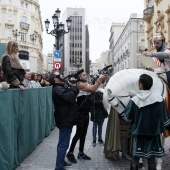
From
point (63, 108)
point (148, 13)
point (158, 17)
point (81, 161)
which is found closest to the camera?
point (63, 108)

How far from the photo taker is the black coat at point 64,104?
455 cm

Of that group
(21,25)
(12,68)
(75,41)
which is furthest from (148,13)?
(75,41)

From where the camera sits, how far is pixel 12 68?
537cm

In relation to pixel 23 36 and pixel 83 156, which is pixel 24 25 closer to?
pixel 23 36

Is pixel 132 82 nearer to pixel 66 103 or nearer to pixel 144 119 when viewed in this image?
pixel 144 119

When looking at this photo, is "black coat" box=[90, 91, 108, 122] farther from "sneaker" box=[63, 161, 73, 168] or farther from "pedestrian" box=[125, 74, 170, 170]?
"pedestrian" box=[125, 74, 170, 170]

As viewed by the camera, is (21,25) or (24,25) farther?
(24,25)

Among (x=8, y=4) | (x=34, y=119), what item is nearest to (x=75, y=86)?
(x=34, y=119)

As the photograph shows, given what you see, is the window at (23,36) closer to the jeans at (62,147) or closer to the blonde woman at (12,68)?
the blonde woman at (12,68)

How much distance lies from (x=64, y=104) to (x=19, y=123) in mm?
1051

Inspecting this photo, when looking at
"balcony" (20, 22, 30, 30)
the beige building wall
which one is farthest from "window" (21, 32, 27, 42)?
the beige building wall

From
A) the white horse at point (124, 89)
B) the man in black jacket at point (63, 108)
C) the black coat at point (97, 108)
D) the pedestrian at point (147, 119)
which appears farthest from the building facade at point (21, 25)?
the pedestrian at point (147, 119)

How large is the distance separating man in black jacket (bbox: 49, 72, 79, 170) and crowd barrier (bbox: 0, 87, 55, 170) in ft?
2.48

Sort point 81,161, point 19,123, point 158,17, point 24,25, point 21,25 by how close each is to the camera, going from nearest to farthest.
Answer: point 19,123 → point 81,161 → point 158,17 → point 21,25 → point 24,25
